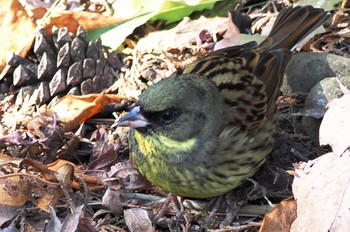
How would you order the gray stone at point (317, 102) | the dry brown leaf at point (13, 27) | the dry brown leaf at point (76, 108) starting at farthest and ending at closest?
1. the dry brown leaf at point (13, 27)
2. the dry brown leaf at point (76, 108)
3. the gray stone at point (317, 102)

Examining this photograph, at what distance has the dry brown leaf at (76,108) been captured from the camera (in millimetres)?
4137

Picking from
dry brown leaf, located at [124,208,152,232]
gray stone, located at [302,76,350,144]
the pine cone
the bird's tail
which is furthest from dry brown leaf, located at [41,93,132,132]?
gray stone, located at [302,76,350,144]

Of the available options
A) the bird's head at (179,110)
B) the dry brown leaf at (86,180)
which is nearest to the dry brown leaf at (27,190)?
the dry brown leaf at (86,180)

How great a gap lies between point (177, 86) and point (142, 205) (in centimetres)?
62

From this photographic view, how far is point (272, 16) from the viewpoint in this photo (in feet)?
15.8

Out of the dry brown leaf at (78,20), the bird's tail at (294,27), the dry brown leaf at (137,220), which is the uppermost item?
the dry brown leaf at (78,20)

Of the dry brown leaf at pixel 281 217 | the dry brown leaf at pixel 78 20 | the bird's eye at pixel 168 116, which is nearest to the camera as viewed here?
the dry brown leaf at pixel 281 217

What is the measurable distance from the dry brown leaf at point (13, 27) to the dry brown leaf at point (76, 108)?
0.55 metres

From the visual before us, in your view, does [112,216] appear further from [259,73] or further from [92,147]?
[259,73]

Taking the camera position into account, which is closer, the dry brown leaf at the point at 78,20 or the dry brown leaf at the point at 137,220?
the dry brown leaf at the point at 137,220

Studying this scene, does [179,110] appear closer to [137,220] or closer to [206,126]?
[206,126]

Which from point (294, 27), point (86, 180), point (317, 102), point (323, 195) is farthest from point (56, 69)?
point (323, 195)

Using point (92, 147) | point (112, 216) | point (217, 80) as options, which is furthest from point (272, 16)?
point (112, 216)

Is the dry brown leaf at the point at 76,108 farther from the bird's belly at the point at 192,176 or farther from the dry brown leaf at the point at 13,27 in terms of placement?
the bird's belly at the point at 192,176
